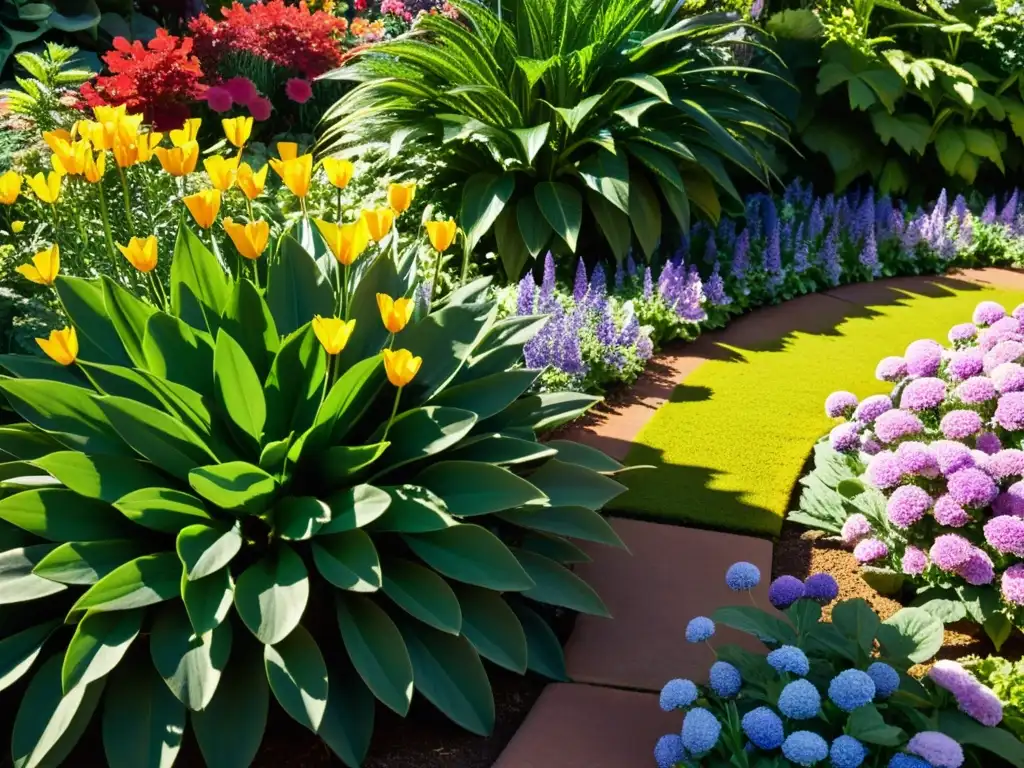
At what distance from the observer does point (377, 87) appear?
4.83 m

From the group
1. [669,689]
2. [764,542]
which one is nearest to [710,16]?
[764,542]

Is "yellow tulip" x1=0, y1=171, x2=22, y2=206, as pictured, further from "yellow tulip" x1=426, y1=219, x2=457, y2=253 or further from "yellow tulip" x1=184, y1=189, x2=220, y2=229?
"yellow tulip" x1=426, y1=219, x2=457, y2=253

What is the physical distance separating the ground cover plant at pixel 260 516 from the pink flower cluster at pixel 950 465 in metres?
0.70

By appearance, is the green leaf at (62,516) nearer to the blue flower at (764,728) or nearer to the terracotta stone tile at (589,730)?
the terracotta stone tile at (589,730)

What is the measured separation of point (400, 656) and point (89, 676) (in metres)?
0.56

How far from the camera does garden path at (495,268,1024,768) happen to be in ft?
6.86

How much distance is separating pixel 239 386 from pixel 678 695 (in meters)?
1.05

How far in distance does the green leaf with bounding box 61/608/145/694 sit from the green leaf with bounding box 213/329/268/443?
1.39 ft

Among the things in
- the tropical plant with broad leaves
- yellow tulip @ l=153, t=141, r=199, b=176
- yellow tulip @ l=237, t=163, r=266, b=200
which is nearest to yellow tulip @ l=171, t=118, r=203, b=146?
yellow tulip @ l=153, t=141, r=199, b=176

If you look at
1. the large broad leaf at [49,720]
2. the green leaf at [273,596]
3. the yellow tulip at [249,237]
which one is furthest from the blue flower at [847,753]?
the yellow tulip at [249,237]

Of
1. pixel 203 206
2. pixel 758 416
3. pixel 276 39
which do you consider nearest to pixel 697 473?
pixel 758 416

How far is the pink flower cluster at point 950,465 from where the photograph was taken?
2.25m

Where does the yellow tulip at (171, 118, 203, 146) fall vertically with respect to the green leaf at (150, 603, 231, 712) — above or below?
above

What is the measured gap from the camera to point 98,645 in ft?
6.04
